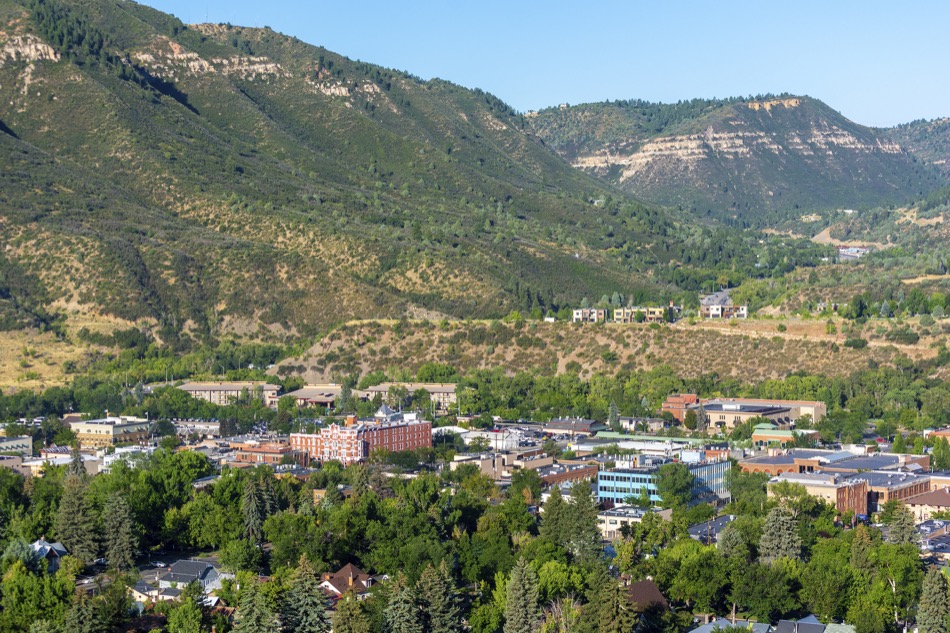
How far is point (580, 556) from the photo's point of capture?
79250mm

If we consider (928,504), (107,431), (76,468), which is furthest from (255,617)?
(107,431)

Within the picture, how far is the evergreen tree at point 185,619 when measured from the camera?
67.4 metres

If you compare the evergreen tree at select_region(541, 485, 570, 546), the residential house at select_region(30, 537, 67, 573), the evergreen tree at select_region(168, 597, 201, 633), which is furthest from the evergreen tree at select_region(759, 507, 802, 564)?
the residential house at select_region(30, 537, 67, 573)

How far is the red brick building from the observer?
11806cm

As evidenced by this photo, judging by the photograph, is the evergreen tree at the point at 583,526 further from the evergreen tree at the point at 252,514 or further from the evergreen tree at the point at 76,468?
the evergreen tree at the point at 76,468

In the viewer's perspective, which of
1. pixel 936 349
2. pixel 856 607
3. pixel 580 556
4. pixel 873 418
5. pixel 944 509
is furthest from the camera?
pixel 936 349

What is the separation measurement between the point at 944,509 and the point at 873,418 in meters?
36.1

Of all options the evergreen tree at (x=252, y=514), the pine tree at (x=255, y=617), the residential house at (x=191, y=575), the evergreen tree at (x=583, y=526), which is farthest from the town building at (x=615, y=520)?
the pine tree at (x=255, y=617)

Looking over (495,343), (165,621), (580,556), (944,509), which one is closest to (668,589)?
(580,556)

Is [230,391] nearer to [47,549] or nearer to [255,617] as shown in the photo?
[47,549]

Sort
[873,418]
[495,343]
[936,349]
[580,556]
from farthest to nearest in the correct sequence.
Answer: [495,343]
[936,349]
[873,418]
[580,556]

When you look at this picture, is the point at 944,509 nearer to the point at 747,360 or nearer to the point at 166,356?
the point at 747,360

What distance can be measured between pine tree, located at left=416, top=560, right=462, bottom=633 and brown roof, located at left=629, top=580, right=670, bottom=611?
7.28 m

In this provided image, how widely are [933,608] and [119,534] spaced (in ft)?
123
